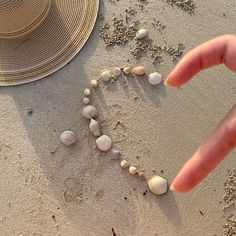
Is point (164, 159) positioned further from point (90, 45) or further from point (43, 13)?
point (43, 13)

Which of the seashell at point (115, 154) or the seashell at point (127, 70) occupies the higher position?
the seashell at point (127, 70)

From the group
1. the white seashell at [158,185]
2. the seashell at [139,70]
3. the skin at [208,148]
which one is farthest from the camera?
the seashell at [139,70]

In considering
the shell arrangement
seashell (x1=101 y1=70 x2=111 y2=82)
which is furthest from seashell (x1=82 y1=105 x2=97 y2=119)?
seashell (x1=101 y1=70 x2=111 y2=82)

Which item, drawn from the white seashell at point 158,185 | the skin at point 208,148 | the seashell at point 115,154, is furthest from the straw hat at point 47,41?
the skin at point 208,148

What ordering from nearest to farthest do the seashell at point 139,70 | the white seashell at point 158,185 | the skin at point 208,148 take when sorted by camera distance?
the skin at point 208,148, the white seashell at point 158,185, the seashell at point 139,70

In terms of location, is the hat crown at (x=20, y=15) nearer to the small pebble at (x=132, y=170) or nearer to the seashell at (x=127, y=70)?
the seashell at (x=127, y=70)

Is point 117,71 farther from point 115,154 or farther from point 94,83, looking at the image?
point 115,154

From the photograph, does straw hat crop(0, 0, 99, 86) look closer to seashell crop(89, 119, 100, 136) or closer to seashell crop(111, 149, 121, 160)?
seashell crop(89, 119, 100, 136)
